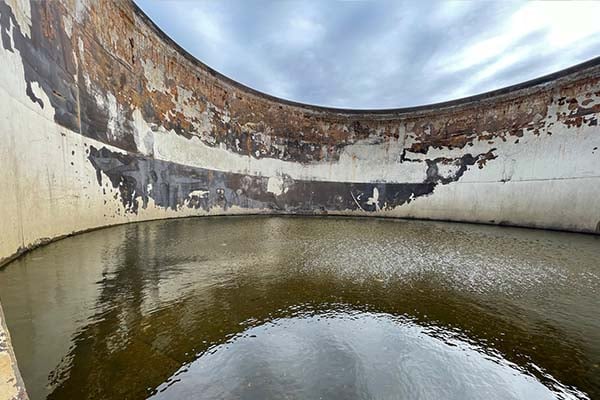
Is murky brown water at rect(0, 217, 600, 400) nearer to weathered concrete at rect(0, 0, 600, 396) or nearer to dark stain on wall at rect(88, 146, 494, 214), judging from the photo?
weathered concrete at rect(0, 0, 600, 396)

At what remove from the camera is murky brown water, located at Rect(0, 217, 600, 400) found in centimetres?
119

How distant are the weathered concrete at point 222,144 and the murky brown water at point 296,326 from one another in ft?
4.37

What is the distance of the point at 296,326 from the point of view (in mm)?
1708

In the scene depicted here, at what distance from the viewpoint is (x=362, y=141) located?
10789 millimetres

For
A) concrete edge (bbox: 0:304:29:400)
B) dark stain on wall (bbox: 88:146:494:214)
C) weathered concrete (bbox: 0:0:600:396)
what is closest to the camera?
concrete edge (bbox: 0:304:29:400)

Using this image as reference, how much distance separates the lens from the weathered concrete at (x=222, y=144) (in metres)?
3.30

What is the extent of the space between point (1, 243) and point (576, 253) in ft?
24.9

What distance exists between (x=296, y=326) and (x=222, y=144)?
26.2 ft

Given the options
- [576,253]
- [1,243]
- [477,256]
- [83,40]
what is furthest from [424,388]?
[83,40]

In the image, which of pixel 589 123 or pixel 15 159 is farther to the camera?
pixel 589 123

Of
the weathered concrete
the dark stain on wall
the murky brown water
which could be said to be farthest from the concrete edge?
the dark stain on wall

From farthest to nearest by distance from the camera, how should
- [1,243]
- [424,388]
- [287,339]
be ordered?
[1,243], [287,339], [424,388]

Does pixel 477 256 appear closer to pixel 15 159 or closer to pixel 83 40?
pixel 15 159

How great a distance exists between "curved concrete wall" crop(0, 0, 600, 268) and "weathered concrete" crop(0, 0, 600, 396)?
3 centimetres
